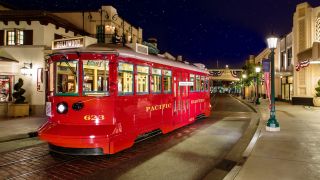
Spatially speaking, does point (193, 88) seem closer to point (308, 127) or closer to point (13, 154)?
point (308, 127)

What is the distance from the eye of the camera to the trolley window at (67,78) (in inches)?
347

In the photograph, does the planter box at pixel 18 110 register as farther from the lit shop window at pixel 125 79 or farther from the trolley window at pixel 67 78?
the lit shop window at pixel 125 79

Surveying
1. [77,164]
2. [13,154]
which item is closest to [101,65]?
[77,164]

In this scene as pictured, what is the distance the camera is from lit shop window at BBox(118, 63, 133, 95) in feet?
29.7

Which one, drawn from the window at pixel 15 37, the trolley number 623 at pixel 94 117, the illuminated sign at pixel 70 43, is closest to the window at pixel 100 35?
the window at pixel 15 37

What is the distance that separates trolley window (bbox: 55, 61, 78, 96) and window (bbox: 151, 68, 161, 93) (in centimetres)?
303

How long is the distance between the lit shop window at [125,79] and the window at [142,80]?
42 cm

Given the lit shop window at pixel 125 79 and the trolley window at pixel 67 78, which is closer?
the trolley window at pixel 67 78

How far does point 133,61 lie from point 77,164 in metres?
3.34

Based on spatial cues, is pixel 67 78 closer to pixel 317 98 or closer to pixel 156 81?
pixel 156 81

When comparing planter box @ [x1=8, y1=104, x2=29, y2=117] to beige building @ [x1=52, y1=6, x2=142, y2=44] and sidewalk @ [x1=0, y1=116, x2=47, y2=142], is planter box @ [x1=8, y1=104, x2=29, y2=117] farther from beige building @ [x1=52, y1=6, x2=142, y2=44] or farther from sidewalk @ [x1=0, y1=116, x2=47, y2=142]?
beige building @ [x1=52, y1=6, x2=142, y2=44]

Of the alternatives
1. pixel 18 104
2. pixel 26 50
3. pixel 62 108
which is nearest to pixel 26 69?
pixel 26 50

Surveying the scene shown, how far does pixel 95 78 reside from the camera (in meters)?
8.80

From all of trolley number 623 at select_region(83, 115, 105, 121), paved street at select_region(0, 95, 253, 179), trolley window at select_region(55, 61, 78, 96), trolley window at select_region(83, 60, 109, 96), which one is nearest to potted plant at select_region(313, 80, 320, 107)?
paved street at select_region(0, 95, 253, 179)
